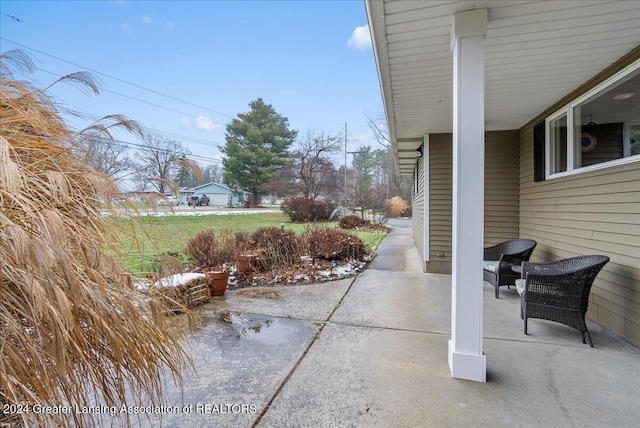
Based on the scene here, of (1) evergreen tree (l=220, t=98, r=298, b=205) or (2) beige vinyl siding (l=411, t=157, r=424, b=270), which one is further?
(1) evergreen tree (l=220, t=98, r=298, b=205)

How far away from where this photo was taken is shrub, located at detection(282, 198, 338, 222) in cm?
1459

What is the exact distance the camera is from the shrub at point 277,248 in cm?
543

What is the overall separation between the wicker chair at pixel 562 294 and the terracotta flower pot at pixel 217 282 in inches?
140

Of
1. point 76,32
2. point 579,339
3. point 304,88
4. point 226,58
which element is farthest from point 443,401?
point 304,88

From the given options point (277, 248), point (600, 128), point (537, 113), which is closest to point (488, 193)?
point (537, 113)

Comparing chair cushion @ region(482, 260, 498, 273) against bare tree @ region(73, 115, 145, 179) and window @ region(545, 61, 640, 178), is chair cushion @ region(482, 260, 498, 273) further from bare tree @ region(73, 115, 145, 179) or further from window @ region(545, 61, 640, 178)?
bare tree @ region(73, 115, 145, 179)

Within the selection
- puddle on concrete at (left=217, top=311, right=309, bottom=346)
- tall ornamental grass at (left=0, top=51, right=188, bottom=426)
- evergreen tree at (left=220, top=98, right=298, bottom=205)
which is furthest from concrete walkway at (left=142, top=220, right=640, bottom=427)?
evergreen tree at (left=220, top=98, right=298, bottom=205)

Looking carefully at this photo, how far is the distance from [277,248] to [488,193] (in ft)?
13.1

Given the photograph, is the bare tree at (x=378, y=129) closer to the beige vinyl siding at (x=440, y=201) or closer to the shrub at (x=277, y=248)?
the beige vinyl siding at (x=440, y=201)

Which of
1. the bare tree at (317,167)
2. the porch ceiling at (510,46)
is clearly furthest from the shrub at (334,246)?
the bare tree at (317,167)

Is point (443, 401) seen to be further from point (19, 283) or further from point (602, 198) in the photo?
point (602, 198)

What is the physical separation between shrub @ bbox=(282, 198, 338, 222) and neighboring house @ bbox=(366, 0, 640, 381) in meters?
9.91

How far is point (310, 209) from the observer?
14578 millimetres

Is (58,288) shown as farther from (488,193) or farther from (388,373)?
(488,193)
